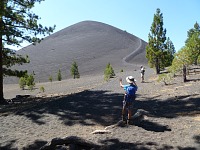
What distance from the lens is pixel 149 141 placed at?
333 inches

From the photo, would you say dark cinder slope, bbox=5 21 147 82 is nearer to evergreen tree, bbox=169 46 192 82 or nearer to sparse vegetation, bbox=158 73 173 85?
evergreen tree, bbox=169 46 192 82

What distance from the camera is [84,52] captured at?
415 feet

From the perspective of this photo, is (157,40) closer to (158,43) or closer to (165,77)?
(158,43)

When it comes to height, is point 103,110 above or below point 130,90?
below

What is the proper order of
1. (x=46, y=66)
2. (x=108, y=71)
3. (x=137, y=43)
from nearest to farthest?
(x=108, y=71)
(x=46, y=66)
(x=137, y=43)

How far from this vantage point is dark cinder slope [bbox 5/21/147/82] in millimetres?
100688

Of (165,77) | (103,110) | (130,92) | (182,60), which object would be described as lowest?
(103,110)

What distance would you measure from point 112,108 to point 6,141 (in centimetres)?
611

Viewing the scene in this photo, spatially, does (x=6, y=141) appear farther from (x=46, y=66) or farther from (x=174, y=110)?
→ (x=46, y=66)

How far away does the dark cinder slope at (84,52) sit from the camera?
10069 centimetres

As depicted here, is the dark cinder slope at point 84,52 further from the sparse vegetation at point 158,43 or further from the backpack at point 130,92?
the backpack at point 130,92

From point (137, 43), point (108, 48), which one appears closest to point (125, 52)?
point (108, 48)

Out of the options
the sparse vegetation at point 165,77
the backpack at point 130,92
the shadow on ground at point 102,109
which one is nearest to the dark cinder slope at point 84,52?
the sparse vegetation at point 165,77

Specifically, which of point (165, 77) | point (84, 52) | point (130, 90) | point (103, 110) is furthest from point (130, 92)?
point (84, 52)
